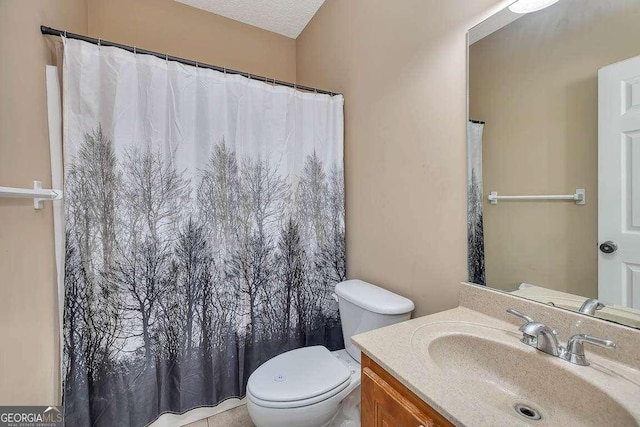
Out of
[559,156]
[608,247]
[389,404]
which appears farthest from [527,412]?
[559,156]

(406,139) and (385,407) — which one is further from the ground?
(406,139)

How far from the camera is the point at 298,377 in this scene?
120cm

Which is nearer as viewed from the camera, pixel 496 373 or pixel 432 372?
pixel 432 372

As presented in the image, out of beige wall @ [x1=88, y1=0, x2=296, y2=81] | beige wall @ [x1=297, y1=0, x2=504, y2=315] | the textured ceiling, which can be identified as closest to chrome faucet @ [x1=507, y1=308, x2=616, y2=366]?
beige wall @ [x1=297, y1=0, x2=504, y2=315]

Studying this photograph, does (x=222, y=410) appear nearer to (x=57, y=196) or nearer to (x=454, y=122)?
(x=57, y=196)

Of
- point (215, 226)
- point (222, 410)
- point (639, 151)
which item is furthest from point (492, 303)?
point (222, 410)

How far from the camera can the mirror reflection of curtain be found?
3.49 feet

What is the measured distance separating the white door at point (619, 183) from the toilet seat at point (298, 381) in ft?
3.27

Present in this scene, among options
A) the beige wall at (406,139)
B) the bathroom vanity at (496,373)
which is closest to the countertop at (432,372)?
the bathroom vanity at (496,373)

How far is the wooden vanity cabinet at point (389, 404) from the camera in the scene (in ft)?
2.06

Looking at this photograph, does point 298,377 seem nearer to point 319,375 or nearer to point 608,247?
point 319,375

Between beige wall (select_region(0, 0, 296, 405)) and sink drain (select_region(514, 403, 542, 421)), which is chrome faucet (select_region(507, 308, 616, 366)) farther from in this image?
beige wall (select_region(0, 0, 296, 405))

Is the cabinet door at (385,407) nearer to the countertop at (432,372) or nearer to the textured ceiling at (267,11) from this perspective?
the countertop at (432,372)

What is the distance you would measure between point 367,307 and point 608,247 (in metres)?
0.85
